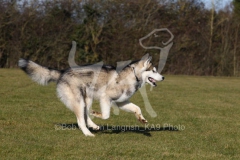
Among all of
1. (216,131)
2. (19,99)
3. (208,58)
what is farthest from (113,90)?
(208,58)

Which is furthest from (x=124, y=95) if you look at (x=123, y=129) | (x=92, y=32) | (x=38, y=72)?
(x=92, y=32)

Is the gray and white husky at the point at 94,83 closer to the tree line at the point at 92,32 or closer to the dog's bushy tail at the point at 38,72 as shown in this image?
the dog's bushy tail at the point at 38,72

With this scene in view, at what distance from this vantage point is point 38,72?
7.66 m

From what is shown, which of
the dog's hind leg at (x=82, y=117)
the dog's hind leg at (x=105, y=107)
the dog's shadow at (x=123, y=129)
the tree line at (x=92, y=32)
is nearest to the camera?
the dog's hind leg at (x=82, y=117)

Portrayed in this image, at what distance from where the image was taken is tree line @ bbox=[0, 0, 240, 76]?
92.7ft

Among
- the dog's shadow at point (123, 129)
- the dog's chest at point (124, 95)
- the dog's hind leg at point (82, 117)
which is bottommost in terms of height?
the dog's shadow at point (123, 129)

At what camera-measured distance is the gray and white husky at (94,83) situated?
7.62m

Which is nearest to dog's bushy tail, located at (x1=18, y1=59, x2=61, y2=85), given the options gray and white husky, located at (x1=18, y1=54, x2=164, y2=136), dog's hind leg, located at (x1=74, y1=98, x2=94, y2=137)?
gray and white husky, located at (x1=18, y1=54, x2=164, y2=136)

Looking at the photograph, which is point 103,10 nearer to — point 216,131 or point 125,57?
point 125,57

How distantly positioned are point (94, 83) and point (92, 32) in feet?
68.5

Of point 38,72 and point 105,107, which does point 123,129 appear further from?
point 38,72

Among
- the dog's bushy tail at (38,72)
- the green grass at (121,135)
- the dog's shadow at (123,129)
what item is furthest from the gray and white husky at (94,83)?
the green grass at (121,135)

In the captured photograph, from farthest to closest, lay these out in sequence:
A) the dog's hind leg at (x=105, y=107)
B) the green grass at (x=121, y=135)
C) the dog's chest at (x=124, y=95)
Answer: the dog's chest at (x=124, y=95) < the dog's hind leg at (x=105, y=107) < the green grass at (x=121, y=135)

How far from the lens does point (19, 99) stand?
12.7m
